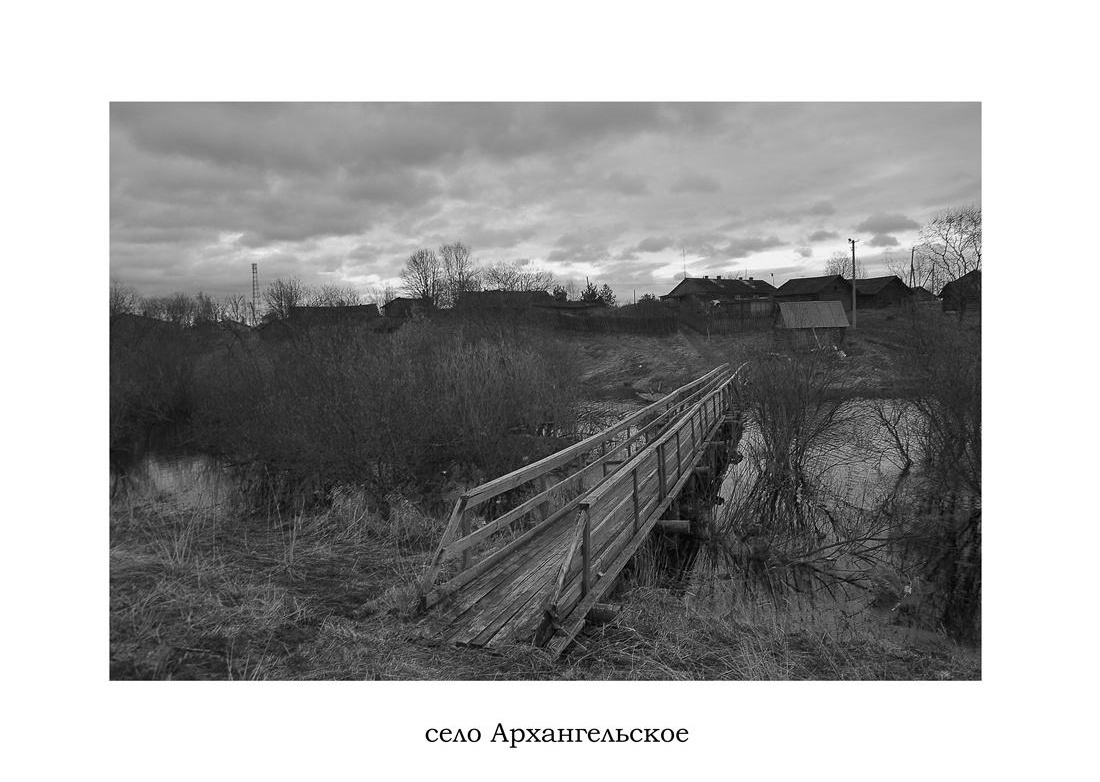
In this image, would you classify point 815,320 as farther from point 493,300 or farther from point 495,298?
point 493,300

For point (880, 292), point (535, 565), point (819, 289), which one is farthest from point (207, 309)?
point (819, 289)

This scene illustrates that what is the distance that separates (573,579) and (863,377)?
11130 mm

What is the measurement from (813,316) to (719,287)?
93.9 feet

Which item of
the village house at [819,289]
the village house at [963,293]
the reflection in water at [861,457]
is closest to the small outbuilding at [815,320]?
the village house at [819,289]

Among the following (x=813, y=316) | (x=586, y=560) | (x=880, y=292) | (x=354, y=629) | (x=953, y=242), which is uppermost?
(x=880, y=292)

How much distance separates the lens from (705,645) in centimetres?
546

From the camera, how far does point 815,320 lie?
2664 centimetres

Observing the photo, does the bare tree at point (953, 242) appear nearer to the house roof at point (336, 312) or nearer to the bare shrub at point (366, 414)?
the bare shrub at point (366, 414)

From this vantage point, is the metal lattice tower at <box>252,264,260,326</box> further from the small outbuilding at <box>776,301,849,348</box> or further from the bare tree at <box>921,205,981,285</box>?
the small outbuilding at <box>776,301,849,348</box>

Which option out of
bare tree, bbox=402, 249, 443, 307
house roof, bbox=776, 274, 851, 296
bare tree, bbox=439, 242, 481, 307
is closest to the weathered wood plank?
bare tree, bbox=402, 249, 443, 307

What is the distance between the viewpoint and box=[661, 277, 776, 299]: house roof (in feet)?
172

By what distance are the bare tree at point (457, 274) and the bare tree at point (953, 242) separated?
9.63 meters

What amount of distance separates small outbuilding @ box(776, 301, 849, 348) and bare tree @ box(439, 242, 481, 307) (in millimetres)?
11052
